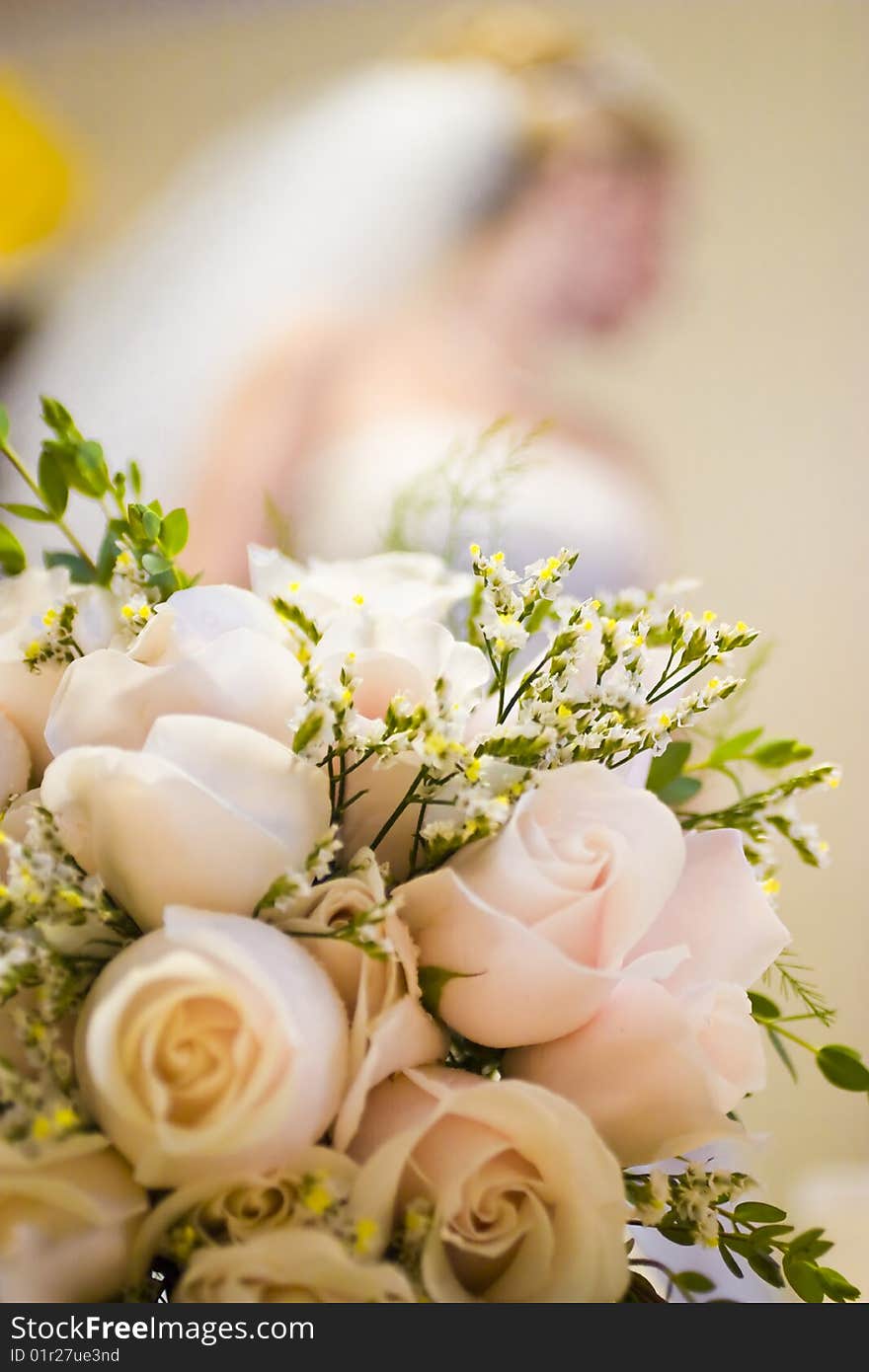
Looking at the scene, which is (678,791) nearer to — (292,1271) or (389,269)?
(292,1271)

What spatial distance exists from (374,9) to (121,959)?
52.4 inches

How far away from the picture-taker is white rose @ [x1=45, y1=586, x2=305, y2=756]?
33 cm

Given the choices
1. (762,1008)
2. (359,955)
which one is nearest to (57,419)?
Result: (359,955)

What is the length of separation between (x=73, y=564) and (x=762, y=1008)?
358mm

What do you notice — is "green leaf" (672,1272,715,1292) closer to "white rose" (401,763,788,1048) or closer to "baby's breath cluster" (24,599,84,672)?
"white rose" (401,763,788,1048)

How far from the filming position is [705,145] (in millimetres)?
1244

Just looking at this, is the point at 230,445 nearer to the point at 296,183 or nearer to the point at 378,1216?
the point at 296,183

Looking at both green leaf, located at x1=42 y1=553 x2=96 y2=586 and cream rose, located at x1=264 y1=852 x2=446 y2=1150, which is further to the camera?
green leaf, located at x1=42 y1=553 x2=96 y2=586

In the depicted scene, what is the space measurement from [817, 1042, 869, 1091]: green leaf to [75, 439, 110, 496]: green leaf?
36 cm

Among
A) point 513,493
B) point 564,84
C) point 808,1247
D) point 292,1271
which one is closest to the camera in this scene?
point 292,1271

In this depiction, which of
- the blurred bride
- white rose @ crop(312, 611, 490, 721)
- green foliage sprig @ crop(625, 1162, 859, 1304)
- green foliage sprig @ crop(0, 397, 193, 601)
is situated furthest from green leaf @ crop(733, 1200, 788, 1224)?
the blurred bride

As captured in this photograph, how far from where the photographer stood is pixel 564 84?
1213 millimetres

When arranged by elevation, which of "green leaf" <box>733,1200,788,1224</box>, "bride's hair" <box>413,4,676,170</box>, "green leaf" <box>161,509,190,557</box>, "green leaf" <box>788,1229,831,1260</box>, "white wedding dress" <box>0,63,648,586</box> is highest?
"bride's hair" <box>413,4,676,170</box>

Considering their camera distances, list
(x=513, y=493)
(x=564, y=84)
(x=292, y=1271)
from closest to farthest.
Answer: (x=292, y=1271)
(x=513, y=493)
(x=564, y=84)
